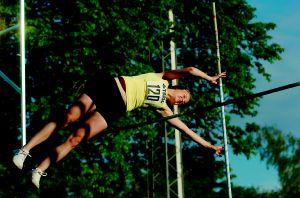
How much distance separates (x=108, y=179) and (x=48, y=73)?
3539 millimetres

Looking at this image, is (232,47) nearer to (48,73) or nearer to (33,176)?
(48,73)

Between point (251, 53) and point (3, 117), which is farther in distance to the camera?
point (251, 53)

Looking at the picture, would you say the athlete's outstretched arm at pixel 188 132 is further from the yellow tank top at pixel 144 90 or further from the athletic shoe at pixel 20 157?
the athletic shoe at pixel 20 157

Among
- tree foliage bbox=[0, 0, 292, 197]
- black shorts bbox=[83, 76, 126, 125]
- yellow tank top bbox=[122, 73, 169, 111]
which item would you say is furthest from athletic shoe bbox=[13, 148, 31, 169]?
tree foliage bbox=[0, 0, 292, 197]

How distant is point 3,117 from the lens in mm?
17703

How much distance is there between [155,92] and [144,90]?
0.41 feet

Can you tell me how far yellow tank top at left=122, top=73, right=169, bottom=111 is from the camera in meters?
6.35

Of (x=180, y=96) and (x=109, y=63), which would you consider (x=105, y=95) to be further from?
(x=109, y=63)

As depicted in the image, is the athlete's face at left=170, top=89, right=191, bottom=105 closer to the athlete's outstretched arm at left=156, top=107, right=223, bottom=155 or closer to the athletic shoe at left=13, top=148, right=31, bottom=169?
the athlete's outstretched arm at left=156, top=107, right=223, bottom=155

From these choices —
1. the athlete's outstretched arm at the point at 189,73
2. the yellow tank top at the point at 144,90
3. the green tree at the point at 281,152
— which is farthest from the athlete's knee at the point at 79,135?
the green tree at the point at 281,152

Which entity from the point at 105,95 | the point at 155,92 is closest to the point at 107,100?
the point at 105,95

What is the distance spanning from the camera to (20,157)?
19.7 feet

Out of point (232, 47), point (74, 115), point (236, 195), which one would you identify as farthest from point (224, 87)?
point (236, 195)

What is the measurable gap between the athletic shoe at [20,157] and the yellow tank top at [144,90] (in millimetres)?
1197
